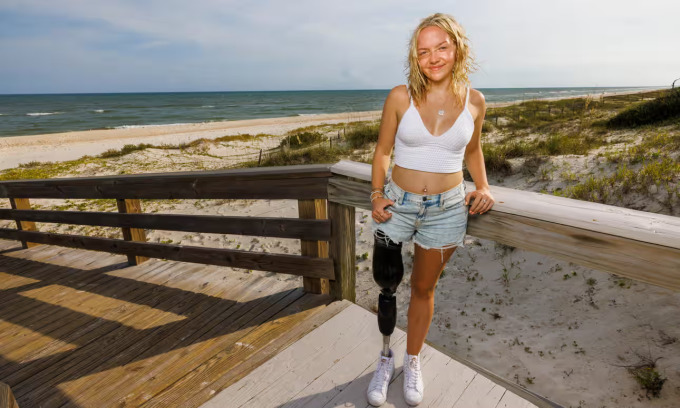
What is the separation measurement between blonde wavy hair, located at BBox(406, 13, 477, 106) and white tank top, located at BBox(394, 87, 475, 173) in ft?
0.23

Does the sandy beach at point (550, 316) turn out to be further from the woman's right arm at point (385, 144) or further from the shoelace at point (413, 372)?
the woman's right arm at point (385, 144)

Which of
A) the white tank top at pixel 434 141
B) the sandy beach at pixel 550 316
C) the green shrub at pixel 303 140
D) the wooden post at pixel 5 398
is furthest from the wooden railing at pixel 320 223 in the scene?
the green shrub at pixel 303 140

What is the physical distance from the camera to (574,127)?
36.7ft

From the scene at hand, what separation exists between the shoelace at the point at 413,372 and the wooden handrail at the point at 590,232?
0.78 metres

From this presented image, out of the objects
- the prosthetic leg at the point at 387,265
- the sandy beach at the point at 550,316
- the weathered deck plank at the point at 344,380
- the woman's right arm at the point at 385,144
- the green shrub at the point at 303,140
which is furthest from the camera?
the green shrub at the point at 303,140

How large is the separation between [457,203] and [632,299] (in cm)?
335

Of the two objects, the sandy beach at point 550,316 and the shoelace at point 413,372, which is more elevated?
the shoelace at point 413,372

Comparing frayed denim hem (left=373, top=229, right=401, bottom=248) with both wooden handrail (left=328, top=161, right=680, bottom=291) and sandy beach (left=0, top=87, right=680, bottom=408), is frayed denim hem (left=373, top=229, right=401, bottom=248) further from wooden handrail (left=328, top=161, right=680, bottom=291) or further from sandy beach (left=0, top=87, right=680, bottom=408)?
sandy beach (left=0, top=87, right=680, bottom=408)

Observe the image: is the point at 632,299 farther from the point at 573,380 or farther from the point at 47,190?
the point at 47,190

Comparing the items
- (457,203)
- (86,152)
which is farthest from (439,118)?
(86,152)

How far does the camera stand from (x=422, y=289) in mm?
1887

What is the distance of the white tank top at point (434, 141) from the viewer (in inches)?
64.4

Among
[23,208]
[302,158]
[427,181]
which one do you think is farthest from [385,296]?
[302,158]

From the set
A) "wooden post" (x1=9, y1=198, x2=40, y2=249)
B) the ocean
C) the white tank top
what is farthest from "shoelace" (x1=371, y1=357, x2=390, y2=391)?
the ocean
